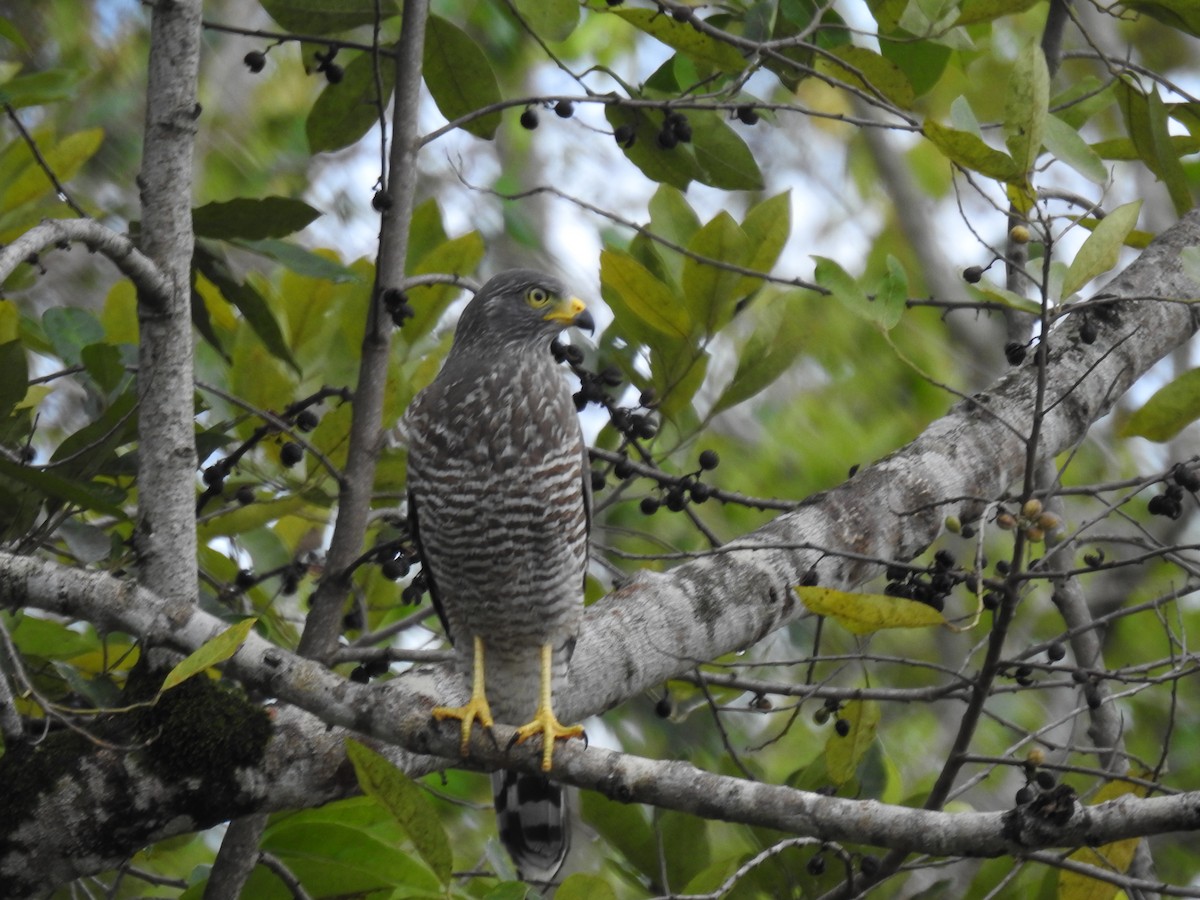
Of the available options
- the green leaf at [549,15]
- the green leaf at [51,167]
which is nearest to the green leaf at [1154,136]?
the green leaf at [549,15]

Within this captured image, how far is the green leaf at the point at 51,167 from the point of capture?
378cm

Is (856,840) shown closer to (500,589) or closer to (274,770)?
(274,770)

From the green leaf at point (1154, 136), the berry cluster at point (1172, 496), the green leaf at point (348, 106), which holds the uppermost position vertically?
the green leaf at point (348, 106)

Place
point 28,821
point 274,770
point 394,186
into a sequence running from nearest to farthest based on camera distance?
point 28,821
point 274,770
point 394,186

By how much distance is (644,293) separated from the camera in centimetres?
330

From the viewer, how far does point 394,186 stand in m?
3.15

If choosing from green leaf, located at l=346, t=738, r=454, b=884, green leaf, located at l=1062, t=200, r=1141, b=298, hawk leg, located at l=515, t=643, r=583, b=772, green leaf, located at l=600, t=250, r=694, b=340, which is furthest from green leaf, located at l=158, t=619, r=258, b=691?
green leaf, located at l=1062, t=200, r=1141, b=298

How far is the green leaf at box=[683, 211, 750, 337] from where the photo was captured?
3.33 meters

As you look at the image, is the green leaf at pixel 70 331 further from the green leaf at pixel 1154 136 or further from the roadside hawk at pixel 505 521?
the green leaf at pixel 1154 136

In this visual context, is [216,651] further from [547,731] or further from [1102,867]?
[1102,867]

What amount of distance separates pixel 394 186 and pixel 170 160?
1.91 ft

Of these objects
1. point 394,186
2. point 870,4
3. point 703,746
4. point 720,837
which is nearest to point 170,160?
point 394,186

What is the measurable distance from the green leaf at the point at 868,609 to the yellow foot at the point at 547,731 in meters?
0.64

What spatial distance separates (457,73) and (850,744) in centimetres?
210
